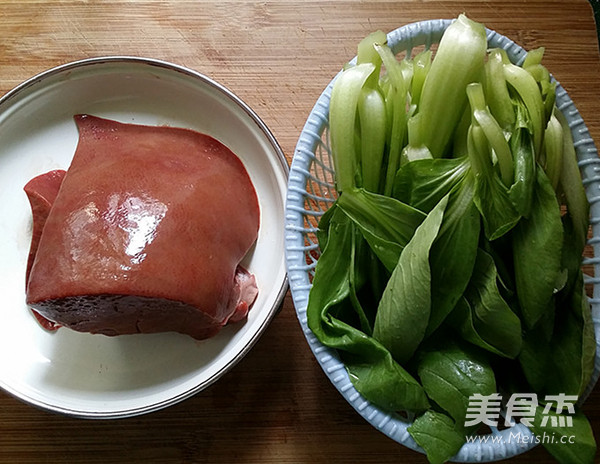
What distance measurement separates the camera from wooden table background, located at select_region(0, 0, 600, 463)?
1093mm

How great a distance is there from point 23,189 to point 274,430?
643mm

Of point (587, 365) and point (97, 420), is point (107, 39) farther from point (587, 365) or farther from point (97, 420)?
point (587, 365)

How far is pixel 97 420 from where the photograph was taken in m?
1.09

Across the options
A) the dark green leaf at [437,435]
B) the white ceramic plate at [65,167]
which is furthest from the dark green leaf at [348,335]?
the white ceramic plate at [65,167]

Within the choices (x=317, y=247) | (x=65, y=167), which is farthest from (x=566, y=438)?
(x=65, y=167)

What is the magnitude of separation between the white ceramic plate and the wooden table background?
7cm

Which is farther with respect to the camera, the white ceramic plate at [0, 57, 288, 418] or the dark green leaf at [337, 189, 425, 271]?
the white ceramic plate at [0, 57, 288, 418]

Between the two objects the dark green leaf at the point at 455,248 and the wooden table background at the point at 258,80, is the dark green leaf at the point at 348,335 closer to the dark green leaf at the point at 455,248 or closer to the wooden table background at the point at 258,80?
the dark green leaf at the point at 455,248

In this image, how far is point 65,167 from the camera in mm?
1158

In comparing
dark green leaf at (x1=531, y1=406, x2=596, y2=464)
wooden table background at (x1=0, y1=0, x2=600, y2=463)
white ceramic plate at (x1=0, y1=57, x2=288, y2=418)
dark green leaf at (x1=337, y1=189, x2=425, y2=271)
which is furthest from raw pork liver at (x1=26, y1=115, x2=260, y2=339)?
dark green leaf at (x1=531, y1=406, x2=596, y2=464)

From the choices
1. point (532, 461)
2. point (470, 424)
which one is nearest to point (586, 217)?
point (470, 424)

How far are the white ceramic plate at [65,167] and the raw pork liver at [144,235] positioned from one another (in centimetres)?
4

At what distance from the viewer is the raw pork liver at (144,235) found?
926 mm

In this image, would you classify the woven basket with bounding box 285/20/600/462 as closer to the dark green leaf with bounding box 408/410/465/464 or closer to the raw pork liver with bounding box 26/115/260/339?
the dark green leaf with bounding box 408/410/465/464
